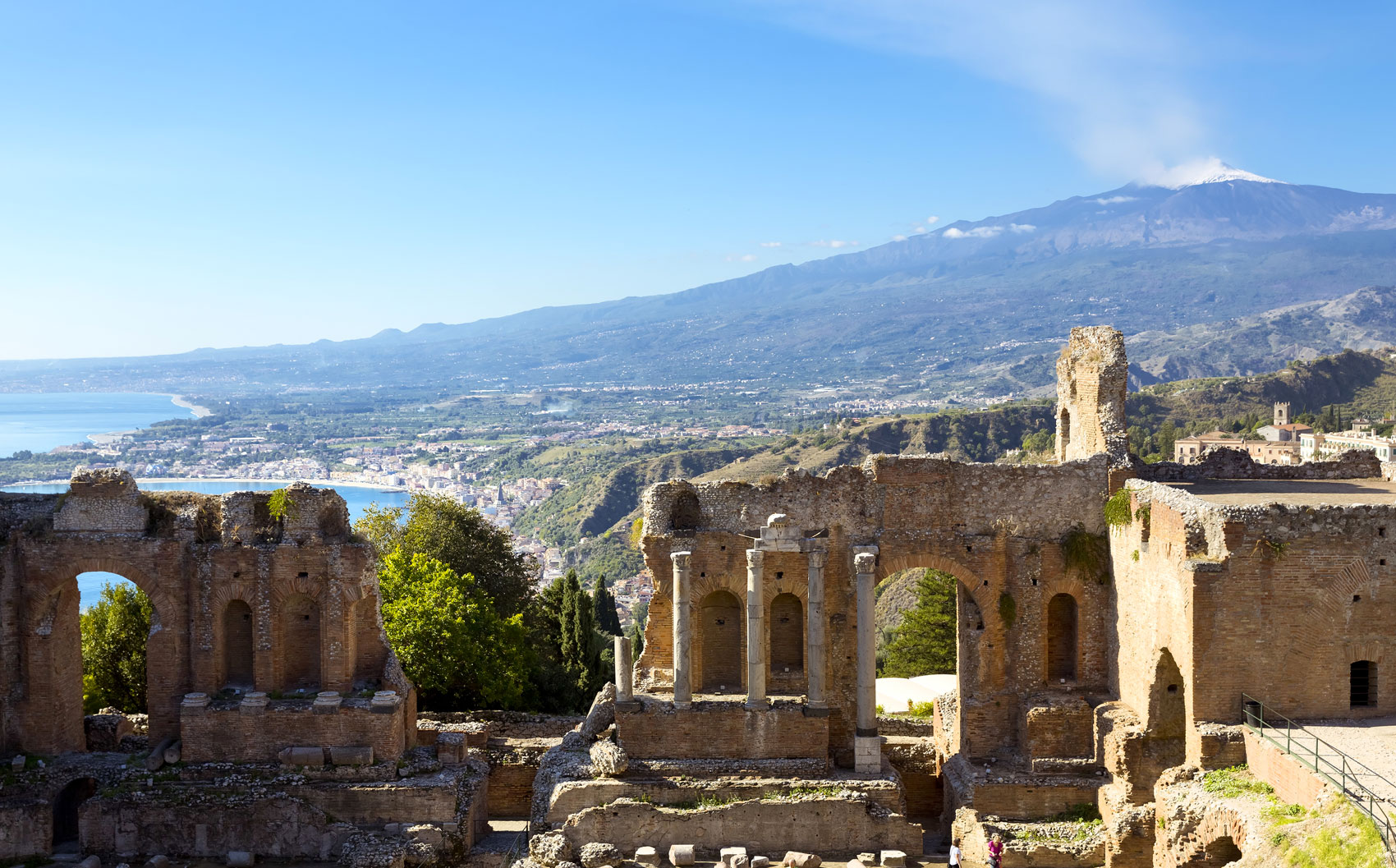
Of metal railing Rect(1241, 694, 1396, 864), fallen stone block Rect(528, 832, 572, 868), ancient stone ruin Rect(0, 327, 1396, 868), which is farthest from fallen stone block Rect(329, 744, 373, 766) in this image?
metal railing Rect(1241, 694, 1396, 864)

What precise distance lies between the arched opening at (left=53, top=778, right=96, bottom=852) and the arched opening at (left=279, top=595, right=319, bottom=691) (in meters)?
4.26

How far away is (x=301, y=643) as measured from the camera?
25625 millimetres

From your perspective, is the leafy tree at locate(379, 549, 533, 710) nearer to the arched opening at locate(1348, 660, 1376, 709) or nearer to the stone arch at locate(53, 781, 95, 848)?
the stone arch at locate(53, 781, 95, 848)

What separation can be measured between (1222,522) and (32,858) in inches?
898

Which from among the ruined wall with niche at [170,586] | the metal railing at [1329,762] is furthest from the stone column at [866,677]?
the ruined wall with niche at [170,586]

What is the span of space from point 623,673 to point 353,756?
5515mm

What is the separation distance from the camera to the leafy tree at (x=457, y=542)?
3831 cm

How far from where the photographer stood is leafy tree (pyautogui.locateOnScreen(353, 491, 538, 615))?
3831 centimetres

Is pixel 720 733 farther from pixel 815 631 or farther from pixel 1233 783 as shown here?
pixel 1233 783

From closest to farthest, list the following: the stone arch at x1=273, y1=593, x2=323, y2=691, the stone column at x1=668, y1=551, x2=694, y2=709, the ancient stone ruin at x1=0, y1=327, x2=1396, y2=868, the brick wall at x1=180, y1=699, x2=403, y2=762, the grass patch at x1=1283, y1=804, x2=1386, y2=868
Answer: the grass patch at x1=1283, y1=804, x2=1386, y2=868
the ancient stone ruin at x1=0, y1=327, x2=1396, y2=868
the brick wall at x1=180, y1=699, x2=403, y2=762
the stone column at x1=668, y1=551, x2=694, y2=709
the stone arch at x1=273, y1=593, x2=323, y2=691

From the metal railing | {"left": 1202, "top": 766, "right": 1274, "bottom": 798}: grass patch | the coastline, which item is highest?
the metal railing

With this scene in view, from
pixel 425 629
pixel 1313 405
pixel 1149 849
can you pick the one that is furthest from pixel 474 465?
pixel 1149 849

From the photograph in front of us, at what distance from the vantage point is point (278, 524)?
25.5 m

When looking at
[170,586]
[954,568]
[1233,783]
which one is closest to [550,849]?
[170,586]
